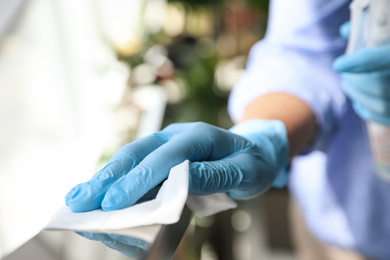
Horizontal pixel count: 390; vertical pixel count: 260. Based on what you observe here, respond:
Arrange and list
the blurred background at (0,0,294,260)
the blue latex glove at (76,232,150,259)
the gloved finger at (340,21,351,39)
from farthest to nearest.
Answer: the blurred background at (0,0,294,260) < the gloved finger at (340,21,351,39) < the blue latex glove at (76,232,150,259)

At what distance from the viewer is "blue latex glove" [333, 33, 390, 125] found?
2.39ft

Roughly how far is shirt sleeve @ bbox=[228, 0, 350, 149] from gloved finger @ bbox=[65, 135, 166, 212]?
15.0 inches

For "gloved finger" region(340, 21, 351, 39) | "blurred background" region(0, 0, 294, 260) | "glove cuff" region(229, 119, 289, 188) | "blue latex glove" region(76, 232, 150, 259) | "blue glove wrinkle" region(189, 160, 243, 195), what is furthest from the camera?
"blurred background" region(0, 0, 294, 260)

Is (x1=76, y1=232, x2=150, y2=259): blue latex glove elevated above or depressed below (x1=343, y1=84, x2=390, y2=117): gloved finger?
above

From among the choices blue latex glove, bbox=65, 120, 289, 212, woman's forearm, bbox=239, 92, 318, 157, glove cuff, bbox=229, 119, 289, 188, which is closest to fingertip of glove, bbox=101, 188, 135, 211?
blue latex glove, bbox=65, 120, 289, 212

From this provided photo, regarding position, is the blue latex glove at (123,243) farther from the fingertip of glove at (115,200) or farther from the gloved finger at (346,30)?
the gloved finger at (346,30)

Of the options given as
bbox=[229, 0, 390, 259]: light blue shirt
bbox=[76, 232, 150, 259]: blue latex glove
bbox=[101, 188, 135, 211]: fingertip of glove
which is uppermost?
bbox=[101, 188, 135, 211]: fingertip of glove

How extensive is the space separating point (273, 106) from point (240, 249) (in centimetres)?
182

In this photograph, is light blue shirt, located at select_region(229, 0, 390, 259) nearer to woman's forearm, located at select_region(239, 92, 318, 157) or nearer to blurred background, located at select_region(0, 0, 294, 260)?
woman's forearm, located at select_region(239, 92, 318, 157)

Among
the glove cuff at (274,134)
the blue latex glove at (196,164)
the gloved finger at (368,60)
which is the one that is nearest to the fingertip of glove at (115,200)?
the blue latex glove at (196,164)

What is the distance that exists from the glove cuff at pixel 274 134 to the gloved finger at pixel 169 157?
0.22ft

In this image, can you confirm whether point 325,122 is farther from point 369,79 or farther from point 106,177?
point 106,177

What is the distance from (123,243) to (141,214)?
0.14 ft

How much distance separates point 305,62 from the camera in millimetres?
924
